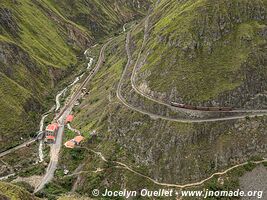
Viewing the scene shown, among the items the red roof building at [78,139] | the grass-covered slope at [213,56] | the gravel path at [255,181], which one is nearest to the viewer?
the gravel path at [255,181]

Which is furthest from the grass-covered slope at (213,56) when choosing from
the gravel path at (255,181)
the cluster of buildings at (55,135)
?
the cluster of buildings at (55,135)

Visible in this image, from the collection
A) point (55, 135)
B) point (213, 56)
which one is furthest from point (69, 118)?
point (213, 56)

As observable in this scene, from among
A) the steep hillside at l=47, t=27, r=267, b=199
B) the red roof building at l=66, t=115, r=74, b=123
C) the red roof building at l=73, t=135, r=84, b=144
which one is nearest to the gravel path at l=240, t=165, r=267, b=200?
the steep hillside at l=47, t=27, r=267, b=199

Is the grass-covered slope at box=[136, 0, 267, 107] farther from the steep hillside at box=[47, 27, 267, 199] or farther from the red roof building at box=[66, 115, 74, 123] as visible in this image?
the red roof building at box=[66, 115, 74, 123]

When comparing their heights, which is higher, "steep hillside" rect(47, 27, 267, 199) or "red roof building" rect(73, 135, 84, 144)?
"red roof building" rect(73, 135, 84, 144)

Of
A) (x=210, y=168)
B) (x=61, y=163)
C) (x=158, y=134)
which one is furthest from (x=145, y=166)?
(x=61, y=163)

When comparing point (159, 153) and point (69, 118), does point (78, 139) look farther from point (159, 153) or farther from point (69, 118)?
point (159, 153)

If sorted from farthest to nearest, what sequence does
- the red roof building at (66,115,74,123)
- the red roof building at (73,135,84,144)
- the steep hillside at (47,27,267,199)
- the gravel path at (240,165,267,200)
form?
the red roof building at (66,115,74,123)
the red roof building at (73,135,84,144)
the steep hillside at (47,27,267,199)
the gravel path at (240,165,267,200)

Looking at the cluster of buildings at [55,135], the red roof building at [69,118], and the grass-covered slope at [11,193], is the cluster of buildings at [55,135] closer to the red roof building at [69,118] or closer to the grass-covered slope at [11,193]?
the red roof building at [69,118]
